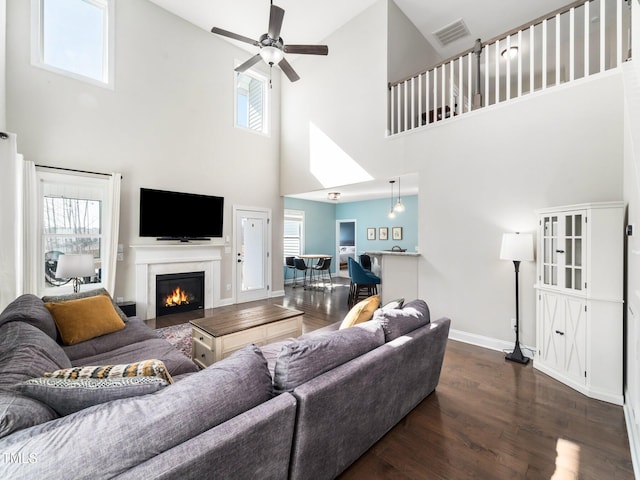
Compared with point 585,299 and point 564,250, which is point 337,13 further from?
point 585,299

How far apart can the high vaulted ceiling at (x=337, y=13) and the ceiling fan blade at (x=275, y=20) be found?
2445mm

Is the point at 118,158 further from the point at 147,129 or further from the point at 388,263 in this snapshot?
the point at 388,263

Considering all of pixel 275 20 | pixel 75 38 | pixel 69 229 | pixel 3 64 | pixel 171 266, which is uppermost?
pixel 75 38

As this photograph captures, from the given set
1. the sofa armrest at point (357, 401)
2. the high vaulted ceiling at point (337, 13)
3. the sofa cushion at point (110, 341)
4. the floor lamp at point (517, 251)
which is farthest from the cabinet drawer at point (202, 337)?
the high vaulted ceiling at point (337, 13)

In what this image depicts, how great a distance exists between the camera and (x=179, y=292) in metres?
5.18

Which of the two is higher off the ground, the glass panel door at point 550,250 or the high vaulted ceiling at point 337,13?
the high vaulted ceiling at point 337,13

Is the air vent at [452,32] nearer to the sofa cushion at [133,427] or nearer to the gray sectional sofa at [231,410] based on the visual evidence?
the gray sectional sofa at [231,410]

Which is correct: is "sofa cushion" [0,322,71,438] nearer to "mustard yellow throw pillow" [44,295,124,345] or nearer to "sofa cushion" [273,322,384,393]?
"mustard yellow throw pillow" [44,295,124,345]

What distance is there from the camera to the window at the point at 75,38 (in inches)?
155

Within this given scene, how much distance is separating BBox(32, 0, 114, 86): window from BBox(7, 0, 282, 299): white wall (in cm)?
11

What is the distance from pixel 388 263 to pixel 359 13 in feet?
14.7

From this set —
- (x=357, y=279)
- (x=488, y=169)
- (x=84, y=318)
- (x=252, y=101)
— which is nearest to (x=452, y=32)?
(x=488, y=169)

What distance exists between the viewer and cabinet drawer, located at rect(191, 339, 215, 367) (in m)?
2.76

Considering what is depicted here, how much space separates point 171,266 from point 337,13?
5.38 meters
